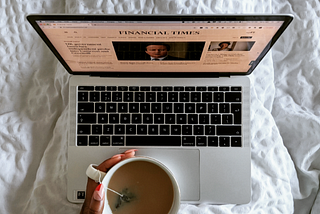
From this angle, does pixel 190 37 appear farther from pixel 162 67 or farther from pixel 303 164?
pixel 303 164

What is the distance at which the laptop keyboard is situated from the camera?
611 mm

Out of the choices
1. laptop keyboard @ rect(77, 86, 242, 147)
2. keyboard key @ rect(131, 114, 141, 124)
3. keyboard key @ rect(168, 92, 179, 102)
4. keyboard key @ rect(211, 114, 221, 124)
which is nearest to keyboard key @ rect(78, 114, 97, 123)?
laptop keyboard @ rect(77, 86, 242, 147)

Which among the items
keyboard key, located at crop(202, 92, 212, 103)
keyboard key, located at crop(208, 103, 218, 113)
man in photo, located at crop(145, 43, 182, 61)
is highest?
man in photo, located at crop(145, 43, 182, 61)

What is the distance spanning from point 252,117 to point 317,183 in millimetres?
262

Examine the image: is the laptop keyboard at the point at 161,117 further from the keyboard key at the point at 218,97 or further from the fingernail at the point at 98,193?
the fingernail at the point at 98,193

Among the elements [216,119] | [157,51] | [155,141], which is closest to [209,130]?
[216,119]

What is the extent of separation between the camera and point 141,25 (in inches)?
17.2

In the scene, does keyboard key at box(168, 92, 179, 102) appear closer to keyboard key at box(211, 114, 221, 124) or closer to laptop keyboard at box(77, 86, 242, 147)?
laptop keyboard at box(77, 86, 242, 147)

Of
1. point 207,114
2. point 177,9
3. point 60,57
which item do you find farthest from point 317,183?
point 60,57

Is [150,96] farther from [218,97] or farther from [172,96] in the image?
[218,97]

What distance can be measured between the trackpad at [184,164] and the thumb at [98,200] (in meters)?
0.15

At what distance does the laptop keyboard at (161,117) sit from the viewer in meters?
0.61

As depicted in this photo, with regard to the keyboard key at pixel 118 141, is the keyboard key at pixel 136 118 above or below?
above

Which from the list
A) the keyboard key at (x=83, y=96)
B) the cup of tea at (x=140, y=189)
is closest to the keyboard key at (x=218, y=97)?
the cup of tea at (x=140, y=189)
